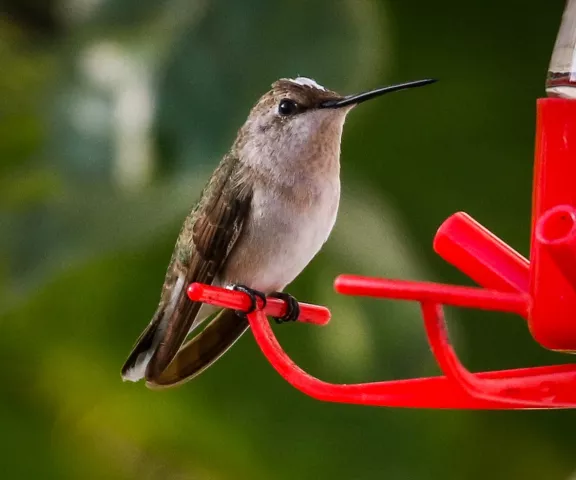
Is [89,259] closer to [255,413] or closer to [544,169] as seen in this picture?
[255,413]

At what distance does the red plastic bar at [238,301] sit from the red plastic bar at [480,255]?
221 mm

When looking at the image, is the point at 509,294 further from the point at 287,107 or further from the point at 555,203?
the point at 287,107

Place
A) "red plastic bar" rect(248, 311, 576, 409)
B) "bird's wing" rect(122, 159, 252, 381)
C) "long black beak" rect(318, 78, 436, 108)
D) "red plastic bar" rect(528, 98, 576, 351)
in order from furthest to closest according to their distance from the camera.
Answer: "bird's wing" rect(122, 159, 252, 381)
"long black beak" rect(318, 78, 436, 108)
"red plastic bar" rect(528, 98, 576, 351)
"red plastic bar" rect(248, 311, 576, 409)

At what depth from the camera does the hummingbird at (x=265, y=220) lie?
147cm

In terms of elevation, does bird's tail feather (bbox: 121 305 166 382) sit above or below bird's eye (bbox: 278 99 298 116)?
below

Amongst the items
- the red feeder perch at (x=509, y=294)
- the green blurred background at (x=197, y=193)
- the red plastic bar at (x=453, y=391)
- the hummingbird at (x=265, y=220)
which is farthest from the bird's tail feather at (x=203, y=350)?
the green blurred background at (x=197, y=193)

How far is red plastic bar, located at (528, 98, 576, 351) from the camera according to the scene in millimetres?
1140

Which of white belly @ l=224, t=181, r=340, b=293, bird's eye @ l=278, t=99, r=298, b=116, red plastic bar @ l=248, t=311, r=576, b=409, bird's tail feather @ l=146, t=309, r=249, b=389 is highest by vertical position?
bird's eye @ l=278, t=99, r=298, b=116

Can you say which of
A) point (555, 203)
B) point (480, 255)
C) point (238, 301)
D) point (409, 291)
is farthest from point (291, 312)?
point (409, 291)

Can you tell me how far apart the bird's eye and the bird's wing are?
12cm

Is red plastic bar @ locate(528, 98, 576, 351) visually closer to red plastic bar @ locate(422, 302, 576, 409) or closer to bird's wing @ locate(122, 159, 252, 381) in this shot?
red plastic bar @ locate(422, 302, 576, 409)

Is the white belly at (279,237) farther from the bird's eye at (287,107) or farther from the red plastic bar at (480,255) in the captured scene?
the red plastic bar at (480,255)

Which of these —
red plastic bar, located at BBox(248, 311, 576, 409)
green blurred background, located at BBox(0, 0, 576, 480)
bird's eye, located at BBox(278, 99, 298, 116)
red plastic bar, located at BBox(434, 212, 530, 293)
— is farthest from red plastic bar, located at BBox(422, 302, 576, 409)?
green blurred background, located at BBox(0, 0, 576, 480)

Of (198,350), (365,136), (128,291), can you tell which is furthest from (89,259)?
(198,350)
